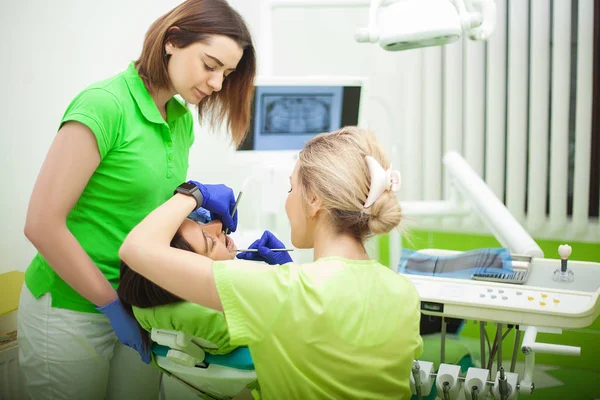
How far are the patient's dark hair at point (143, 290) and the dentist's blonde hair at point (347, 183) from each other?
1.00ft

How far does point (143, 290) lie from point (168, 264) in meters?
0.24

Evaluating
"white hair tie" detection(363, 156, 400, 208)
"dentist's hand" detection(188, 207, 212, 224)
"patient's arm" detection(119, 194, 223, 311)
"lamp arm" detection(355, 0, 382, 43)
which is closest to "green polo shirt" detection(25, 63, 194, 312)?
"dentist's hand" detection(188, 207, 212, 224)

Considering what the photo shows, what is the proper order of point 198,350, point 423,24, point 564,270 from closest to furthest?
point 198,350 < point 423,24 < point 564,270

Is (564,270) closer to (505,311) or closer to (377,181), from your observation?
(505,311)

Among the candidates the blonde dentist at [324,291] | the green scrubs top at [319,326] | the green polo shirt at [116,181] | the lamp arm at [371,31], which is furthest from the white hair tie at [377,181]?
the lamp arm at [371,31]

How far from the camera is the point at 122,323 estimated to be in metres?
1.32

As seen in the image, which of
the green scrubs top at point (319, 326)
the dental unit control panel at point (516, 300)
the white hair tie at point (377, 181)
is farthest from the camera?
the dental unit control panel at point (516, 300)

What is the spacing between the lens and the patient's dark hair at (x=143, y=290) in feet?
4.04

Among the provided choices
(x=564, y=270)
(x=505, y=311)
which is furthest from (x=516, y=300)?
(x=564, y=270)

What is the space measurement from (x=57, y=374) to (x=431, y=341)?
1.78 meters

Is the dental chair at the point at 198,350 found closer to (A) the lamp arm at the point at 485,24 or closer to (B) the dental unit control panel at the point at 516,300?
(B) the dental unit control panel at the point at 516,300

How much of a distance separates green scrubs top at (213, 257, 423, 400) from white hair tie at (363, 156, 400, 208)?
14cm

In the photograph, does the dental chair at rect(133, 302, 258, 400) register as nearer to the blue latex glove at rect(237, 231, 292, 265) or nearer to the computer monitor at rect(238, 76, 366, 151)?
the blue latex glove at rect(237, 231, 292, 265)

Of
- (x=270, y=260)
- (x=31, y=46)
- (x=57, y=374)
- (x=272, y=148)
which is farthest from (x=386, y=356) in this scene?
(x=272, y=148)
